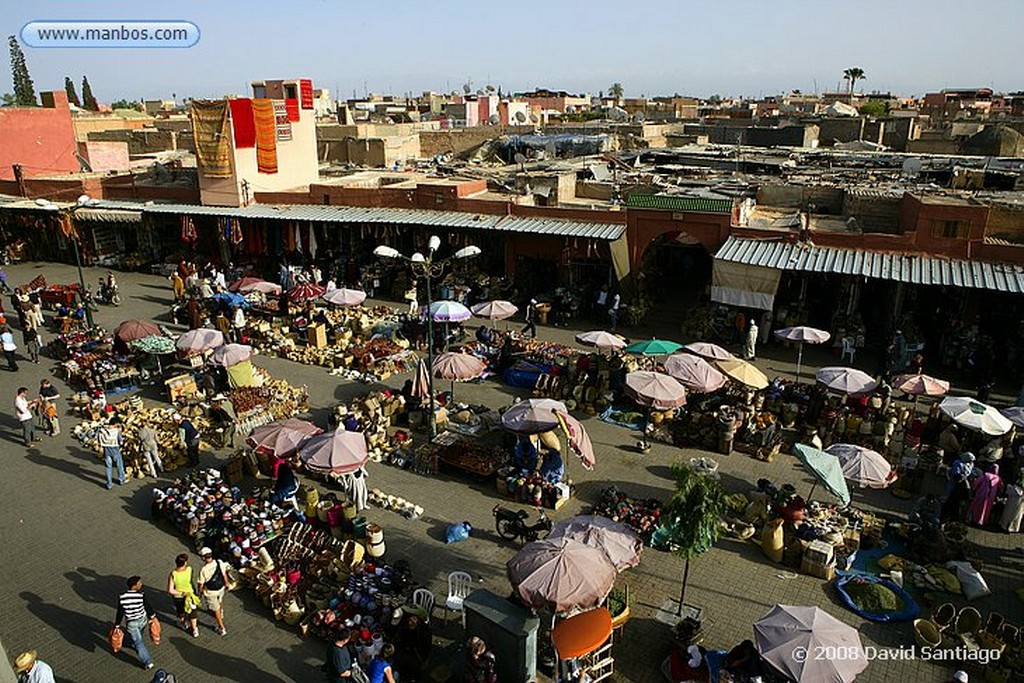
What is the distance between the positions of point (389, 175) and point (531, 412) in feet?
83.9

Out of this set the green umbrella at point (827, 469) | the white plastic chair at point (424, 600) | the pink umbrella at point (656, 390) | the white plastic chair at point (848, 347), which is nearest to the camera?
the white plastic chair at point (424, 600)

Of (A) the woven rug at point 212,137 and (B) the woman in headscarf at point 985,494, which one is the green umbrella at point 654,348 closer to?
(B) the woman in headscarf at point 985,494

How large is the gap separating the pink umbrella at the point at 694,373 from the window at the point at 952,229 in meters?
9.70

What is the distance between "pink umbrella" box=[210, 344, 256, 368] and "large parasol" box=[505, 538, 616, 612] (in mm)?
11594

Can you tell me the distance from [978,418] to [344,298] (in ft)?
58.8

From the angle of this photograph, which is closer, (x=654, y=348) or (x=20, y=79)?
(x=654, y=348)

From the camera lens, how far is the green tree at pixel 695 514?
10148 millimetres

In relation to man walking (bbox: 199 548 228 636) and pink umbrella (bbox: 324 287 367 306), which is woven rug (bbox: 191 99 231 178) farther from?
man walking (bbox: 199 548 228 636)

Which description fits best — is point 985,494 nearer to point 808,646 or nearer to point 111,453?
point 808,646

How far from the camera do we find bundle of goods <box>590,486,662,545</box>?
13.2 metres

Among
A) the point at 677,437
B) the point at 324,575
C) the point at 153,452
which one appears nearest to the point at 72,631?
the point at 324,575

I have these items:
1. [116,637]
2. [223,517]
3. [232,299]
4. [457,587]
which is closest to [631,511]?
[457,587]

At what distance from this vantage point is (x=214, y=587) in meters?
10.7

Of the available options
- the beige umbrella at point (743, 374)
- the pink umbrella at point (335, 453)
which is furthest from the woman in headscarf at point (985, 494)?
the pink umbrella at point (335, 453)
